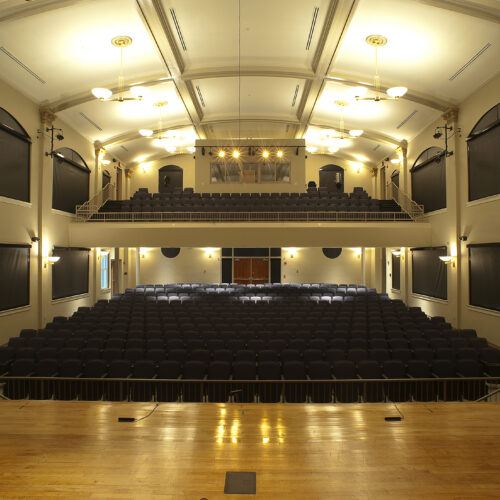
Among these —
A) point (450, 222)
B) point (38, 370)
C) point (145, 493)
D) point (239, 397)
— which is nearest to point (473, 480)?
point (145, 493)

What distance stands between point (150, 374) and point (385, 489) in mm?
5101

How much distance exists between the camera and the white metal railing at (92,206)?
16.6 metres

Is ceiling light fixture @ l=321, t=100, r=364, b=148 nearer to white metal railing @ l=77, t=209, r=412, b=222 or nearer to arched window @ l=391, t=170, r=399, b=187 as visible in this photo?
arched window @ l=391, t=170, r=399, b=187

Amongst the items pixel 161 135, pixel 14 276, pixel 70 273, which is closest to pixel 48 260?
pixel 14 276

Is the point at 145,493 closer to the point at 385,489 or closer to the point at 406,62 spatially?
the point at 385,489

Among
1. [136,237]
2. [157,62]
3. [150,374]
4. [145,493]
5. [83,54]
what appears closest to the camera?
[145,493]

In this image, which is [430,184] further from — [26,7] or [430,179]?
[26,7]

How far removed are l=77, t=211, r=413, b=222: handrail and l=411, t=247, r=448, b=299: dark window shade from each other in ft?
5.67

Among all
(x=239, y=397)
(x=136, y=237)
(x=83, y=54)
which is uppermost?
(x=83, y=54)

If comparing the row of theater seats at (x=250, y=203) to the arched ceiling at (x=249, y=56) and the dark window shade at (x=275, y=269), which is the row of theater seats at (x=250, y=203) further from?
the dark window shade at (x=275, y=269)

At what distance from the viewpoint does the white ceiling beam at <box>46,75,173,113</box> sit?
535 inches

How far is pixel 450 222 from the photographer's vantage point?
13891 mm

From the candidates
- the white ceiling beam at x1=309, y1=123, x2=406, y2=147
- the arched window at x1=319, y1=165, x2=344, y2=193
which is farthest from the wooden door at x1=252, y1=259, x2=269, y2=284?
the white ceiling beam at x1=309, y1=123, x2=406, y2=147

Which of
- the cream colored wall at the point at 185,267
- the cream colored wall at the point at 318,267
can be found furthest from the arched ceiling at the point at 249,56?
the cream colored wall at the point at 185,267
